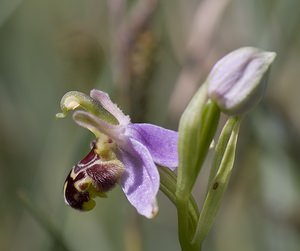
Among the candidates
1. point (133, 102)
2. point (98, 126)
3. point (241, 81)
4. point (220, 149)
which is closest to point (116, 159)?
point (98, 126)

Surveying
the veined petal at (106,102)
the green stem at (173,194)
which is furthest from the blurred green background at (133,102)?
the green stem at (173,194)

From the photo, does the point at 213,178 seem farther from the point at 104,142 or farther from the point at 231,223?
the point at 231,223

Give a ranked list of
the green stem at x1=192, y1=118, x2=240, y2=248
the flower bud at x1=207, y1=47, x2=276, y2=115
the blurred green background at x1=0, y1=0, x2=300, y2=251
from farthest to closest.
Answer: the blurred green background at x1=0, y1=0, x2=300, y2=251
the green stem at x1=192, y1=118, x2=240, y2=248
the flower bud at x1=207, y1=47, x2=276, y2=115

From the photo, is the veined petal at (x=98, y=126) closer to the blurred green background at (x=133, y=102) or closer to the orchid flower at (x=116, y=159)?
the orchid flower at (x=116, y=159)

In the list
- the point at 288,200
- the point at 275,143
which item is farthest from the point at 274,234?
the point at 275,143

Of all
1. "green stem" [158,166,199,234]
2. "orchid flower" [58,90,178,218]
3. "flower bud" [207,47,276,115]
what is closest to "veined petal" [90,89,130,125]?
"orchid flower" [58,90,178,218]

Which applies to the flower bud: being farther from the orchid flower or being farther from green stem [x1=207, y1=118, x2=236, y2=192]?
the orchid flower

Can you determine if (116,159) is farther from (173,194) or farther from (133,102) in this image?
(133,102)
